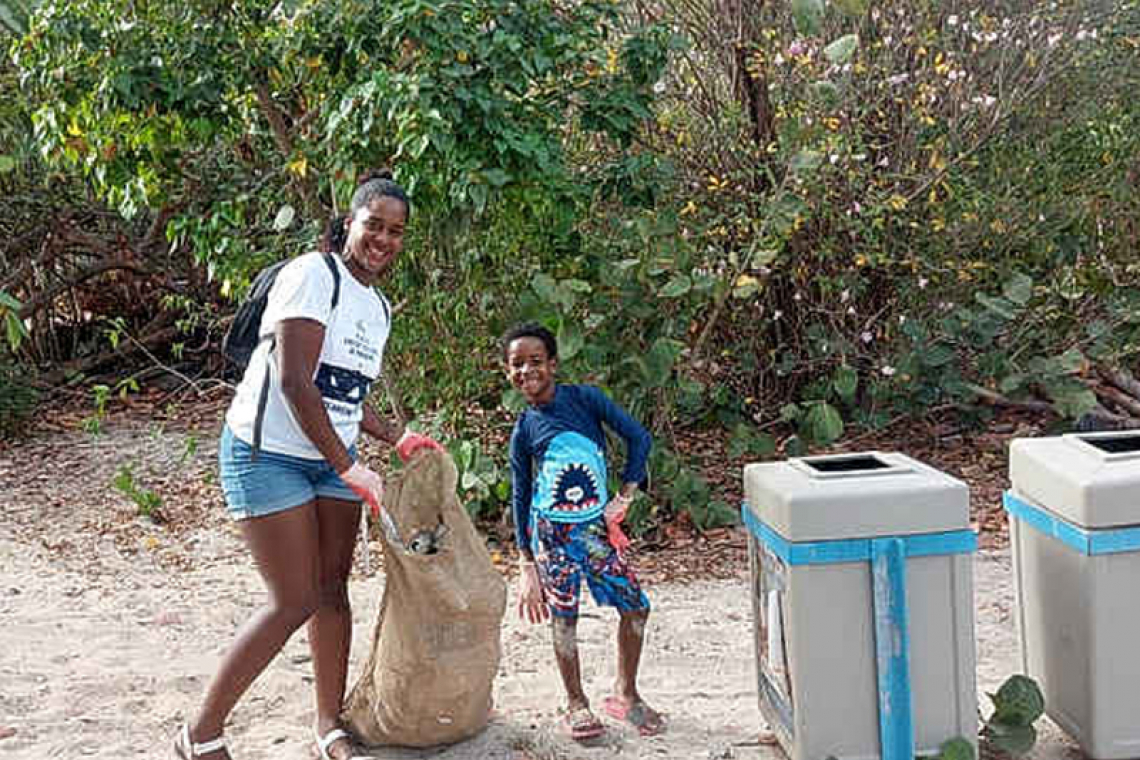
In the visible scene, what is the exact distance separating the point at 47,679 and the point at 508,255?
100.0 inches

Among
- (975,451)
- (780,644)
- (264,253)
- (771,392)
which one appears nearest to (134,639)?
(264,253)

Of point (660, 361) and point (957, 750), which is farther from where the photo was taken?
point (660, 361)

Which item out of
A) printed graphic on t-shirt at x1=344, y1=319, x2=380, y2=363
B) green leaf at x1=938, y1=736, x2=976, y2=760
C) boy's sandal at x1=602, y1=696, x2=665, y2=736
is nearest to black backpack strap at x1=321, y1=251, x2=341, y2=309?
printed graphic on t-shirt at x1=344, y1=319, x2=380, y2=363

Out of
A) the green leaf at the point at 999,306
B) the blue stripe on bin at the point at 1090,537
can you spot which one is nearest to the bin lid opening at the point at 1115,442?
the blue stripe on bin at the point at 1090,537

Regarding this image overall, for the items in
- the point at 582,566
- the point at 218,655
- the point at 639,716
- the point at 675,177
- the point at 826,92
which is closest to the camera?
the point at 582,566

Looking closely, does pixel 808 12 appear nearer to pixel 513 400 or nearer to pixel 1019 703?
pixel 513 400

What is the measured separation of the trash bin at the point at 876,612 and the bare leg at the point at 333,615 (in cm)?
119

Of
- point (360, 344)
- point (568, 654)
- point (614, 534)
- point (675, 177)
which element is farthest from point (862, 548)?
point (675, 177)

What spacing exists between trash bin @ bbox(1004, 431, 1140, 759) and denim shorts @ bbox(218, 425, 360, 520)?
6.57 feet

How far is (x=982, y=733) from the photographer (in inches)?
155

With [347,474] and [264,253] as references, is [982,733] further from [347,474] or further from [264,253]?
[264,253]

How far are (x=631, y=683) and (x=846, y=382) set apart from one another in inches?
131

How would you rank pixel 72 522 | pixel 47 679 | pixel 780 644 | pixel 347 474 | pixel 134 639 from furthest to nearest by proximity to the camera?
pixel 72 522
pixel 134 639
pixel 47 679
pixel 780 644
pixel 347 474

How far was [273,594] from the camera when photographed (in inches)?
144
